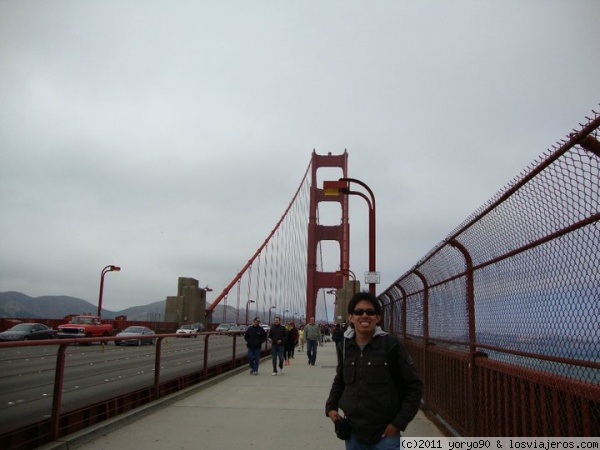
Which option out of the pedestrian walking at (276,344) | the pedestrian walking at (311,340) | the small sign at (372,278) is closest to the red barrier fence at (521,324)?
the small sign at (372,278)

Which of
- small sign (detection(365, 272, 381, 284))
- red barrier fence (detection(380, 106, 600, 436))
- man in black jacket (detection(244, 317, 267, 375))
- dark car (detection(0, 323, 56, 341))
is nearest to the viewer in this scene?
red barrier fence (detection(380, 106, 600, 436))

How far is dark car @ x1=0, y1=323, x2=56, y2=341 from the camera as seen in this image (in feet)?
73.6

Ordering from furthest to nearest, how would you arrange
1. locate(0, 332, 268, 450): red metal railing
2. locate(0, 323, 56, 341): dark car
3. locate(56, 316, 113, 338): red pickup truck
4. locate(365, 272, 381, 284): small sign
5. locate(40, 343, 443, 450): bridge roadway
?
locate(56, 316, 113, 338): red pickup truck → locate(0, 323, 56, 341): dark car → locate(365, 272, 381, 284): small sign → locate(40, 343, 443, 450): bridge roadway → locate(0, 332, 268, 450): red metal railing

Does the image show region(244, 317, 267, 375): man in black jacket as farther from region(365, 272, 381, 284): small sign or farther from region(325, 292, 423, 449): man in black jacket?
region(325, 292, 423, 449): man in black jacket

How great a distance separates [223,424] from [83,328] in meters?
23.1

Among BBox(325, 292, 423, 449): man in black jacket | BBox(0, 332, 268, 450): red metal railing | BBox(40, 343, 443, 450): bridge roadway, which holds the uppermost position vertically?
BBox(325, 292, 423, 449): man in black jacket

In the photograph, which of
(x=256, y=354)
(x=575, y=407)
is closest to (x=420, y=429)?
(x=575, y=407)

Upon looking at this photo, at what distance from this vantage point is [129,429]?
238 inches

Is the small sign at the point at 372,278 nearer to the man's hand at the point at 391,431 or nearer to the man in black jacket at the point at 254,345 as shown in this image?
the man in black jacket at the point at 254,345

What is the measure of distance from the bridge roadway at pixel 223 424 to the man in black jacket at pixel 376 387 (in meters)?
2.71

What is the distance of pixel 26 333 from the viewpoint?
23516 mm

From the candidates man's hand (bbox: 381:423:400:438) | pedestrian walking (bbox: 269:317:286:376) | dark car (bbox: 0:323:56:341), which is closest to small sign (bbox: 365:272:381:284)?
pedestrian walking (bbox: 269:317:286:376)

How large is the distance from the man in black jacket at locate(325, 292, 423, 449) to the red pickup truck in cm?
2585

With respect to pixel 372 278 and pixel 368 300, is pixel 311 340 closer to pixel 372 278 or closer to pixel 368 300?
pixel 372 278
